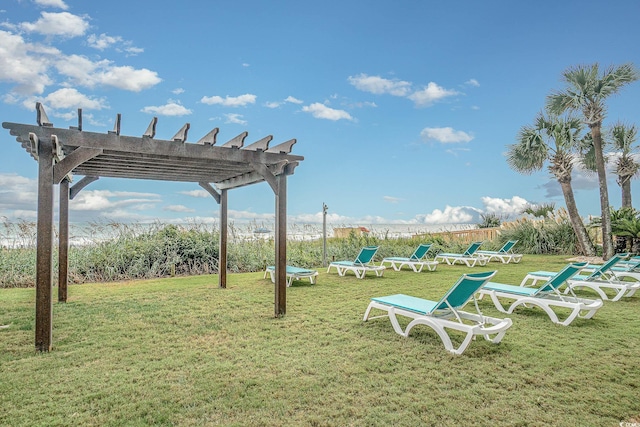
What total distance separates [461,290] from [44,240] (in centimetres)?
501

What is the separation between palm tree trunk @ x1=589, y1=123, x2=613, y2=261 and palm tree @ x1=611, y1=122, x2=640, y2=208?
4.19 meters

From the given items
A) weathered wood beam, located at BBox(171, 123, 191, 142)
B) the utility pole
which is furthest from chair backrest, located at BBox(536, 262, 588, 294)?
the utility pole

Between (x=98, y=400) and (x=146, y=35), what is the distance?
8993 mm

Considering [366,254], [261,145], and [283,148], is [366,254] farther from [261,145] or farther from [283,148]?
[261,145]

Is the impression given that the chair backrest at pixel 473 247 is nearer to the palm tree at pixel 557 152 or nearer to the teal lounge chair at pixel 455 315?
the palm tree at pixel 557 152

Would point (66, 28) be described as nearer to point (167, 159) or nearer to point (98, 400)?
point (167, 159)

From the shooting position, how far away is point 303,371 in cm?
382

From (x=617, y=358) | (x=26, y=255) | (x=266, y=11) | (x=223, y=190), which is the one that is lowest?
(x=617, y=358)

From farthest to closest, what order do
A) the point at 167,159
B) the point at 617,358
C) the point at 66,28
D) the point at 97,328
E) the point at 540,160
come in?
the point at 540,160, the point at 66,28, the point at 167,159, the point at 97,328, the point at 617,358

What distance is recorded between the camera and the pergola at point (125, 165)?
4.64 m

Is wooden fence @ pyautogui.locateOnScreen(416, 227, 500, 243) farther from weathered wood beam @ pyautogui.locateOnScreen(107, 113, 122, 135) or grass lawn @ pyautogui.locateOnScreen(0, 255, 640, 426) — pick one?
weathered wood beam @ pyautogui.locateOnScreen(107, 113, 122, 135)

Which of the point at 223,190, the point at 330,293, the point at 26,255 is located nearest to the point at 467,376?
the point at 330,293

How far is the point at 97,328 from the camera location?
5.64 m

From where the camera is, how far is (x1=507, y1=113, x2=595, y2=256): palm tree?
16.0m
